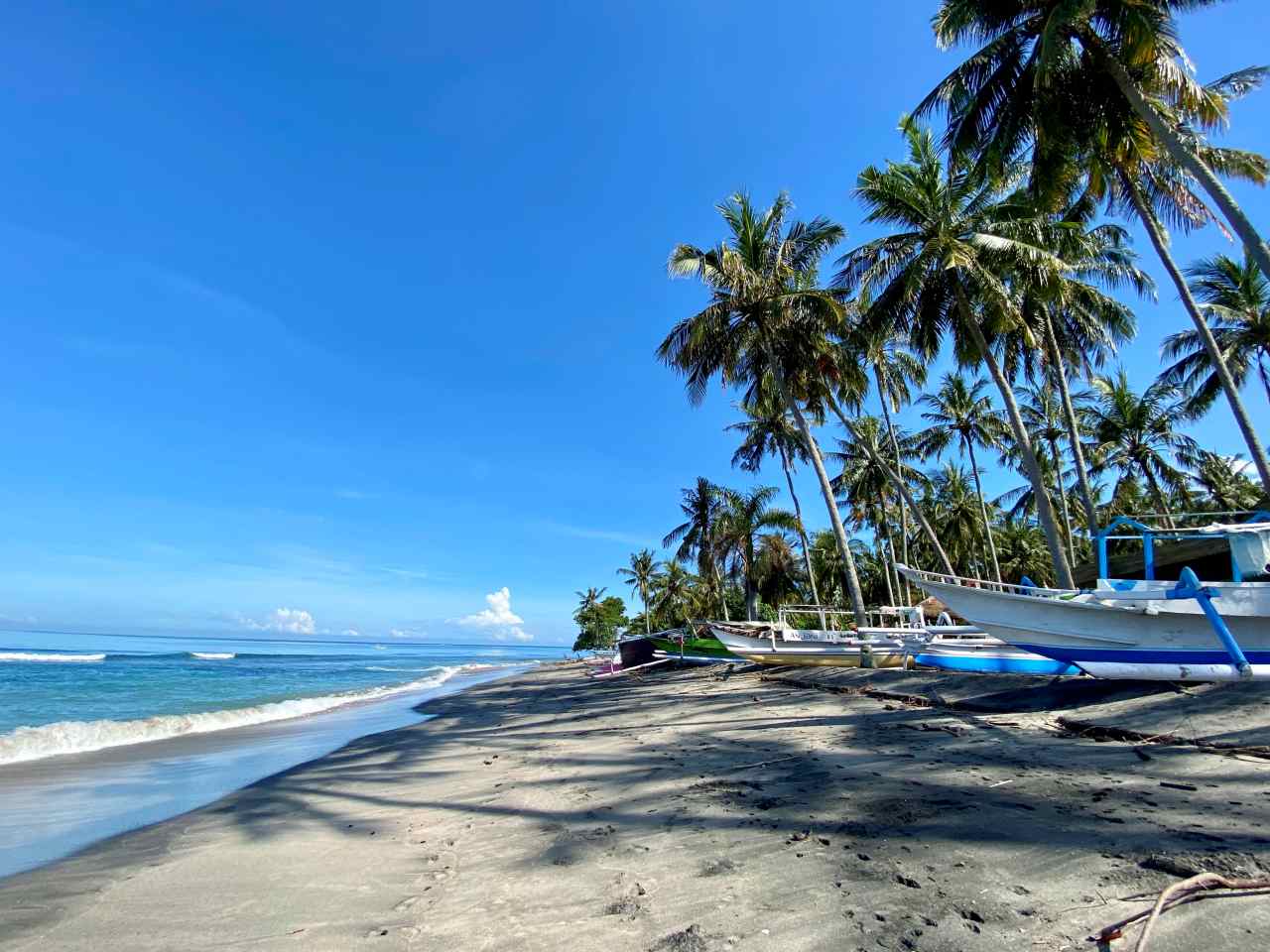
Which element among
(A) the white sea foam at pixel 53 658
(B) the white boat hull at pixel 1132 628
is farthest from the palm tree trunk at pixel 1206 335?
(A) the white sea foam at pixel 53 658

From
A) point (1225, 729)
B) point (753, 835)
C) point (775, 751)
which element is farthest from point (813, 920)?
point (1225, 729)

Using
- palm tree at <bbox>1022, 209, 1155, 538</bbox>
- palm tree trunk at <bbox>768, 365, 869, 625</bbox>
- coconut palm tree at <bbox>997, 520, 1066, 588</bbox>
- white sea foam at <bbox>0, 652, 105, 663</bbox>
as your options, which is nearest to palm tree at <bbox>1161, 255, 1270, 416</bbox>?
palm tree at <bbox>1022, 209, 1155, 538</bbox>

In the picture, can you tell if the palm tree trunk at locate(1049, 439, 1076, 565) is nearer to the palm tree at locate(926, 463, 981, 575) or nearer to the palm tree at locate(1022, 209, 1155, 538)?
the palm tree at locate(1022, 209, 1155, 538)

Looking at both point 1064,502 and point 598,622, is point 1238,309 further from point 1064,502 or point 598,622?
point 598,622

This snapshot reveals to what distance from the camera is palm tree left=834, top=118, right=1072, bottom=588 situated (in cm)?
1561

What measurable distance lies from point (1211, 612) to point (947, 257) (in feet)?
36.3

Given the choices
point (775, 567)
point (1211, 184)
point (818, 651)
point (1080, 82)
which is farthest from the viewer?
point (775, 567)

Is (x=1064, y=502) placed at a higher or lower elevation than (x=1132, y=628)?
higher

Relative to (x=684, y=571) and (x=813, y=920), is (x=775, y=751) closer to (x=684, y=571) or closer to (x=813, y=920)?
(x=813, y=920)

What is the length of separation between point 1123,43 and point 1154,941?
1451cm

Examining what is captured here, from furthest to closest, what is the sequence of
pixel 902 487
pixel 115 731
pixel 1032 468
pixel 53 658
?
pixel 53 658, pixel 902 487, pixel 1032 468, pixel 115 731

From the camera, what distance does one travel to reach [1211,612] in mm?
6711

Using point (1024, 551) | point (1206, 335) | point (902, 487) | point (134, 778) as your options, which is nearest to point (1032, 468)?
point (1206, 335)

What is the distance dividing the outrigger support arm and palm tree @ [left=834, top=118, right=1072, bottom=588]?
911 cm
